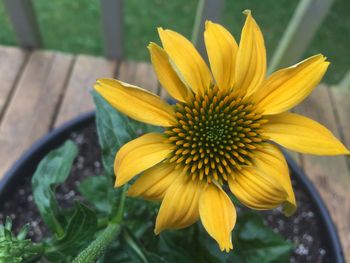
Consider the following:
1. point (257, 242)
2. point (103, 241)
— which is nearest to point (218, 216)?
point (103, 241)

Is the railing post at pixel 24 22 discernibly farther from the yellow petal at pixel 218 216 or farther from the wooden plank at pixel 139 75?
the yellow petal at pixel 218 216

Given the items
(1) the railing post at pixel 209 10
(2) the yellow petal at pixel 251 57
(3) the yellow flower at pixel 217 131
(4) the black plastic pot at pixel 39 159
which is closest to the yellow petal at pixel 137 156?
(3) the yellow flower at pixel 217 131

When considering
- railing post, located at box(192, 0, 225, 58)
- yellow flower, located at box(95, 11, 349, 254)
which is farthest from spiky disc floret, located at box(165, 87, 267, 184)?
railing post, located at box(192, 0, 225, 58)

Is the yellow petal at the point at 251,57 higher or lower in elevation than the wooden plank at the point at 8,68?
higher

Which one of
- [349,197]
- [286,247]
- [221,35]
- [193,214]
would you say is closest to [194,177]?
[193,214]

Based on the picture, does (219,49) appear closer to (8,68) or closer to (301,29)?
(301,29)

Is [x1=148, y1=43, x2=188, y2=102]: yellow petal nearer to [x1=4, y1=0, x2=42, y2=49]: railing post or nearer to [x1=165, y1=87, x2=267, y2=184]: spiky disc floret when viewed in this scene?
[x1=165, y1=87, x2=267, y2=184]: spiky disc floret
